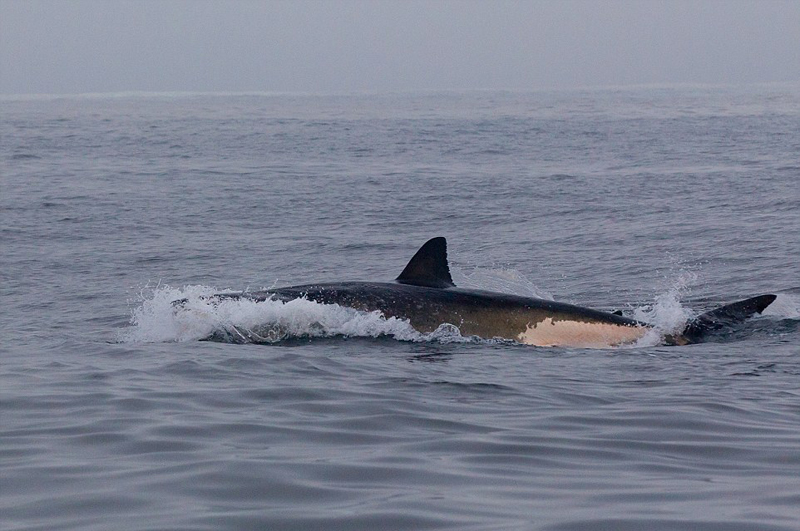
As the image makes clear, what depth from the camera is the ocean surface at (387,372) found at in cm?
547

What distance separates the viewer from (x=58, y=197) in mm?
26609

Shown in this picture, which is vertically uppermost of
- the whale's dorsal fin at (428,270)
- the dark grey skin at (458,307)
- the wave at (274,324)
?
the whale's dorsal fin at (428,270)

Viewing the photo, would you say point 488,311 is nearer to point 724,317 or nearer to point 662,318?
point 662,318

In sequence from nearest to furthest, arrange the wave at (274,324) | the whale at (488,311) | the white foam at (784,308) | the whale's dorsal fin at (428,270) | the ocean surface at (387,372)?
1. the ocean surface at (387,372)
2. the wave at (274,324)
3. the whale at (488,311)
4. the whale's dorsal fin at (428,270)
5. the white foam at (784,308)

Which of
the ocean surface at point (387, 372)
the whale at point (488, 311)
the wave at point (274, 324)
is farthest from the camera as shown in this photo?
the whale at point (488, 311)

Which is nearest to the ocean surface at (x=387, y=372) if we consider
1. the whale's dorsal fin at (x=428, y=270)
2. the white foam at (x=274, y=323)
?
the white foam at (x=274, y=323)

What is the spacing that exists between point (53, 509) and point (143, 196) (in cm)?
2221

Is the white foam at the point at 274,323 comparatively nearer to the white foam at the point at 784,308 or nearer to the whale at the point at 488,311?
the whale at the point at 488,311

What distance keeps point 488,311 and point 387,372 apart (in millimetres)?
2269

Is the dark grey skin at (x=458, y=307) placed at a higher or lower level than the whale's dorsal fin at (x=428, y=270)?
lower

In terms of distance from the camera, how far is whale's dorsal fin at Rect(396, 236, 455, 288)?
11.6 meters

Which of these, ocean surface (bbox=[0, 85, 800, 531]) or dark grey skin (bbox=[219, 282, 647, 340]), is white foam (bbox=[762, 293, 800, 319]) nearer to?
ocean surface (bbox=[0, 85, 800, 531])

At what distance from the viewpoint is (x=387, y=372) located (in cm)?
929

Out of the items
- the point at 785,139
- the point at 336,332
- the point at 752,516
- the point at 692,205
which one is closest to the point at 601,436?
the point at 752,516
